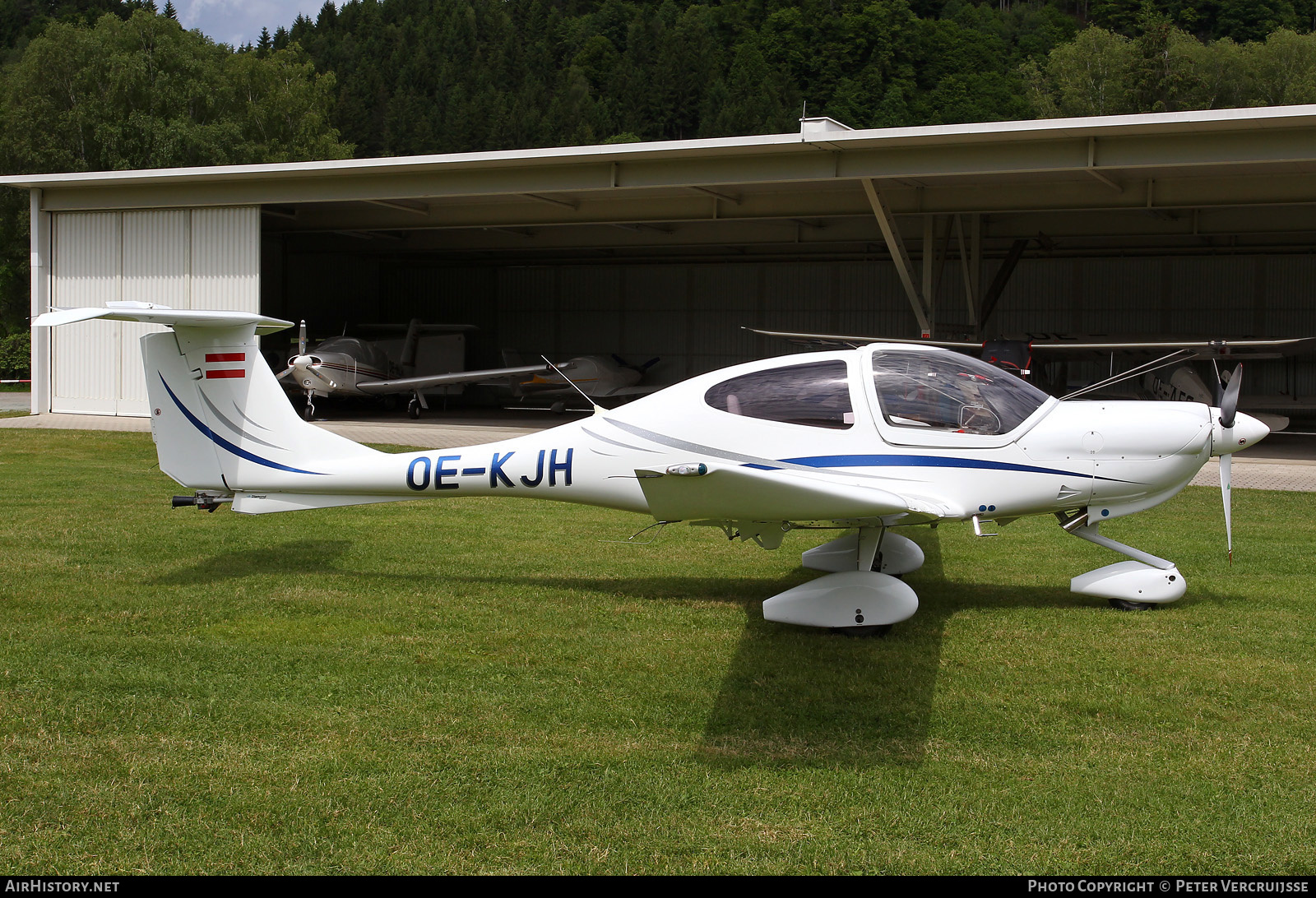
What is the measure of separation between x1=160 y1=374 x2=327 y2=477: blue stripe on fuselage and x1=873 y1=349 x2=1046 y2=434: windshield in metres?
4.05

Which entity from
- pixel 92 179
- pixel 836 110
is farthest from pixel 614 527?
pixel 836 110

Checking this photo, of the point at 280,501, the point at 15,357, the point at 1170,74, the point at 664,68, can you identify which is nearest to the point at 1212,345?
the point at 280,501

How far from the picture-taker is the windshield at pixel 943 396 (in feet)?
22.1

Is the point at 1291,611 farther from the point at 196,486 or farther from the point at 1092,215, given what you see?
the point at 1092,215

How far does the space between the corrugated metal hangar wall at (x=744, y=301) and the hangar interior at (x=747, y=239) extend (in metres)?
0.06

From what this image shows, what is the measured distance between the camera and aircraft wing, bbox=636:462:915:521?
514 cm

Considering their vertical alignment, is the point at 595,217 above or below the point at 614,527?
above

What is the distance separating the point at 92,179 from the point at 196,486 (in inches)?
720

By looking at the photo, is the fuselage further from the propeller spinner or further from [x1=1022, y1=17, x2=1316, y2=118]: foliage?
[x1=1022, y1=17, x2=1316, y2=118]: foliage

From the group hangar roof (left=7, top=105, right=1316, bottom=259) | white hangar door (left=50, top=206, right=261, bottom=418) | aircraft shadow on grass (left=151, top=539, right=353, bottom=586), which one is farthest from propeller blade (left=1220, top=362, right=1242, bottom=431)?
white hangar door (left=50, top=206, right=261, bottom=418)

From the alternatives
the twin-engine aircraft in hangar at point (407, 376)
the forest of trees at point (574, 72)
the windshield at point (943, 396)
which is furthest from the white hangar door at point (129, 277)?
the forest of trees at point (574, 72)

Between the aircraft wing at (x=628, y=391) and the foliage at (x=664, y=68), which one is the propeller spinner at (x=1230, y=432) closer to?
the aircraft wing at (x=628, y=391)

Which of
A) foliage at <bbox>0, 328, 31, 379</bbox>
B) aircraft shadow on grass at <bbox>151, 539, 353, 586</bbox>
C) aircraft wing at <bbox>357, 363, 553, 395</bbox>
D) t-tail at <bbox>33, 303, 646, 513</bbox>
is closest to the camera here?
t-tail at <bbox>33, 303, 646, 513</bbox>
